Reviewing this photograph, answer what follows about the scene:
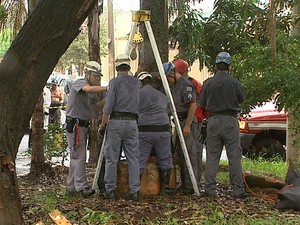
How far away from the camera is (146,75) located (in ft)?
28.0

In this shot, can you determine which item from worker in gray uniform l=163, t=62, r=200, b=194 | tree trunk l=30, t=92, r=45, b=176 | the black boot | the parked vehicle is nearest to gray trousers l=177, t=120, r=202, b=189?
worker in gray uniform l=163, t=62, r=200, b=194

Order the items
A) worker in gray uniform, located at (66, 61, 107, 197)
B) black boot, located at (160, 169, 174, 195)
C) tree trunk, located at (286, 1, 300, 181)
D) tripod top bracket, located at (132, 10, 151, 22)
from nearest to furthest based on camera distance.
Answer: worker in gray uniform, located at (66, 61, 107, 197)
black boot, located at (160, 169, 174, 195)
tripod top bracket, located at (132, 10, 151, 22)
tree trunk, located at (286, 1, 300, 181)

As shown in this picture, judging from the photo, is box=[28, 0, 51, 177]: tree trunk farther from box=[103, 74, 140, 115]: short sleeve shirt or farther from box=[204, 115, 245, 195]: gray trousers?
box=[204, 115, 245, 195]: gray trousers

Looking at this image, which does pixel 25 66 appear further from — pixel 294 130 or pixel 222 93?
pixel 294 130

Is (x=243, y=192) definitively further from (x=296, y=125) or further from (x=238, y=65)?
(x=296, y=125)

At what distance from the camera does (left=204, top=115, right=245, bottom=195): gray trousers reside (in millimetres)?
8500

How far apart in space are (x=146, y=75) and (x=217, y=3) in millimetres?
5136

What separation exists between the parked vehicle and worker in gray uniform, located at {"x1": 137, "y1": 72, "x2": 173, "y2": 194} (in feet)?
22.5

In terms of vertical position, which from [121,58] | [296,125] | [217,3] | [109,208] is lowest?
[109,208]

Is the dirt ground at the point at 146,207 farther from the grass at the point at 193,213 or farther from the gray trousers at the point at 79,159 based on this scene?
the gray trousers at the point at 79,159

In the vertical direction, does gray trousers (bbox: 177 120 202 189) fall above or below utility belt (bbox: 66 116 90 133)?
below

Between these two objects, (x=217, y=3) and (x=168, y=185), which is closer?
(x=168, y=185)

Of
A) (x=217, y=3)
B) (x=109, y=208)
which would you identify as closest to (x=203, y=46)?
(x=217, y=3)

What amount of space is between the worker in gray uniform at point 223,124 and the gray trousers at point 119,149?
3.55 ft
